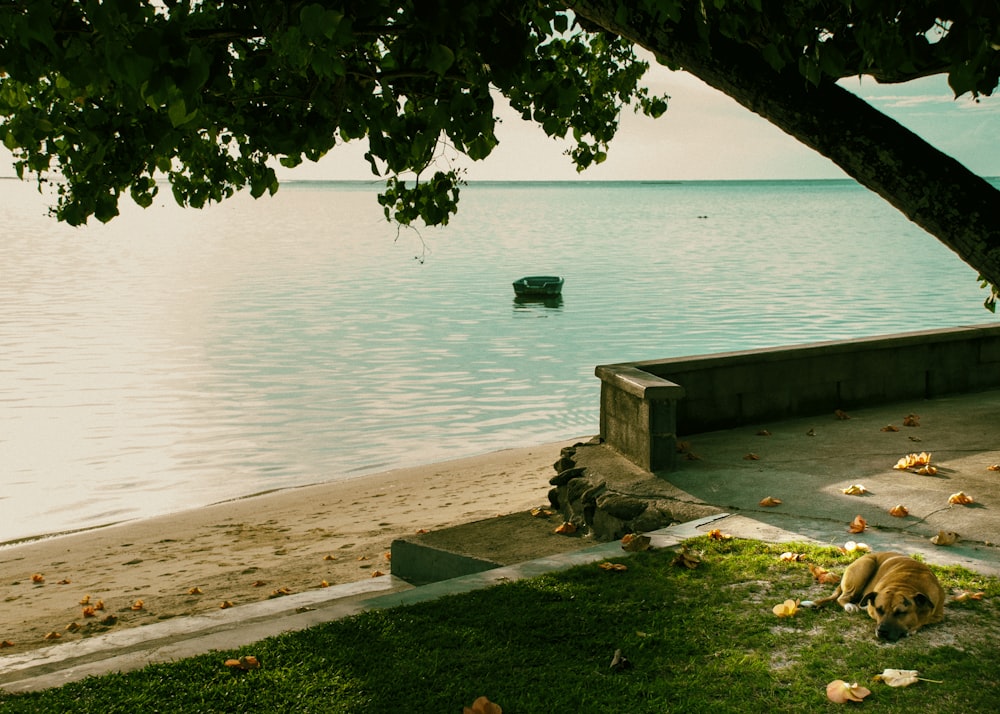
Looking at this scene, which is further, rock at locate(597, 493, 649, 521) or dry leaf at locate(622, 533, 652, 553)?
rock at locate(597, 493, 649, 521)

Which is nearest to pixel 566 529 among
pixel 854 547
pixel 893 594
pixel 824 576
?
pixel 854 547

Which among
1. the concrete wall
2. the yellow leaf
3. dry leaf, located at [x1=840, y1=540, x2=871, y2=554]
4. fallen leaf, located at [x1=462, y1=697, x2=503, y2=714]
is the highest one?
the concrete wall

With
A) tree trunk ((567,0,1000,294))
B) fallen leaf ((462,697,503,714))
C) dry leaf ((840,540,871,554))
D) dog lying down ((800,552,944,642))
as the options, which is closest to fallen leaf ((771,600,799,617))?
dog lying down ((800,552,944,642))

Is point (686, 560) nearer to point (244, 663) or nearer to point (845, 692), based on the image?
point (845, 692)

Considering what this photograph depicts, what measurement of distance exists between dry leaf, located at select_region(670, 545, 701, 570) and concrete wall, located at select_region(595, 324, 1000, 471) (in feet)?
7.54

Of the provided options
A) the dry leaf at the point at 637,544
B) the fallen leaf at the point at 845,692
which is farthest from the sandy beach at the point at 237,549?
the fallen leaf at the point at 845,692

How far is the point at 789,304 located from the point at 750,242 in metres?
56.3

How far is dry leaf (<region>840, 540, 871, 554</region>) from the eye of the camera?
7000mm

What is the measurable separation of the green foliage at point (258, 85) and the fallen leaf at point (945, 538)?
4139mm

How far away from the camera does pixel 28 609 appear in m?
10.4

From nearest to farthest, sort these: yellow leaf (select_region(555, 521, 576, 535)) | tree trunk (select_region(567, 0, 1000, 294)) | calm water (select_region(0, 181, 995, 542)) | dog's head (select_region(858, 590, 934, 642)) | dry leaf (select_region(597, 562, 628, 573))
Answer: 1. tree trunk (select_region(567, 0, 1000, 294))
2. dog's head (select_region(858, 590, 934, 642))
3. dry leaf (select_region(597, 562, 628, 573))
4. yellow leaf (select_region(555, 521, 576, 535))
5. calm water (select_region(0, 181, 995, 542))

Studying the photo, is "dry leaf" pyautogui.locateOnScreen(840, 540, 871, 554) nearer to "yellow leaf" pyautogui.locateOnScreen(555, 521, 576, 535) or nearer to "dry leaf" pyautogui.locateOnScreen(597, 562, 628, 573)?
"dry leaf" pyautogui.locateOnScreen(597, 562, 628, 573)

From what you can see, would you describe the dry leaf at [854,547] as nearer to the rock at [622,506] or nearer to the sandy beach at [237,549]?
the rock at [622,506]

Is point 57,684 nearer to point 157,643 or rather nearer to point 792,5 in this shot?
point 157,643
